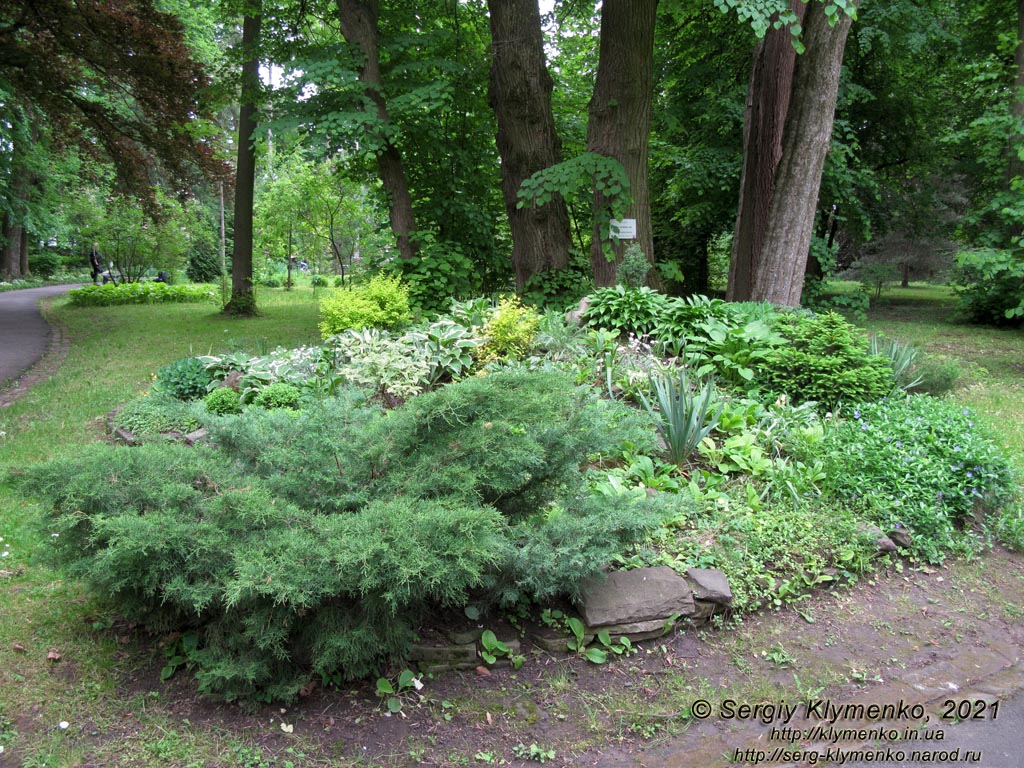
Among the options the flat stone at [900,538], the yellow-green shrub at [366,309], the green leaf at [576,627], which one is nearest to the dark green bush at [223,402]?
the yellow-green shrub at [366,309]

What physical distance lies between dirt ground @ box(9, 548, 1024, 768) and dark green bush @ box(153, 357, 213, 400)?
3.41 meters

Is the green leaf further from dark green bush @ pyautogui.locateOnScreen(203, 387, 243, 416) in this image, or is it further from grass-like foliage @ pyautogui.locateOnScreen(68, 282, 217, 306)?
grass-like foliage @ pyautogui.locateOnScreen(68, 282, 217, 306)

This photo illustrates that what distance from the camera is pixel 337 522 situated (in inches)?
91.7

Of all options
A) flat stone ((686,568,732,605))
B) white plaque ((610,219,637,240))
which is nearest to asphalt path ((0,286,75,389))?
white plaque ((610,219,637,240))

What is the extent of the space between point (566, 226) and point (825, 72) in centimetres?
359

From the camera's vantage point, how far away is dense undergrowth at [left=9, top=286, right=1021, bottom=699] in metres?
2.24

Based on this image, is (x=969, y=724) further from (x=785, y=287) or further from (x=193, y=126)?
(x=193, y=126)

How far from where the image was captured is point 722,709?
2.51m

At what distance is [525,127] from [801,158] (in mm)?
3644

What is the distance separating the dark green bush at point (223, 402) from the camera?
5109mm

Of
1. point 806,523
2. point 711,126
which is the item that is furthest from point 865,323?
point 806,523

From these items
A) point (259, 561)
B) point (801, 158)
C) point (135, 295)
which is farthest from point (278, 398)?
point (135, 295)

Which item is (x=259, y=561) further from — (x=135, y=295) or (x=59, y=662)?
(x=135, y=295)

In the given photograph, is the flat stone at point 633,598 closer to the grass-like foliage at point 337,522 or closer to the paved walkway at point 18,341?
the grass-like foliage at point 337,522
